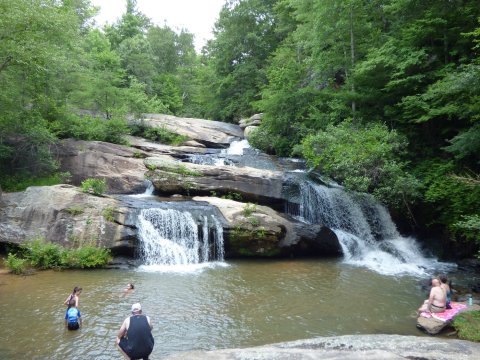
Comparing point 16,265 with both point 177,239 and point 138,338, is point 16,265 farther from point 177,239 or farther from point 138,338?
point 138,338

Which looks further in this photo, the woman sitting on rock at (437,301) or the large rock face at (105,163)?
the large rock face at (105,163)

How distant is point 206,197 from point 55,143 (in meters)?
8.96

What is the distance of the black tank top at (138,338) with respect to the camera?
5.50 metres

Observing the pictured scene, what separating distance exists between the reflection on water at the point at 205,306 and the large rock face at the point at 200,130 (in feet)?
45.3

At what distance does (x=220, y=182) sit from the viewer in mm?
Answer: 16516

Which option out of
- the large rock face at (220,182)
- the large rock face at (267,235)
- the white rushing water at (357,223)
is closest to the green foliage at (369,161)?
the white rushing water at (357,223)

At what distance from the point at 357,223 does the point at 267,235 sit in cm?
437

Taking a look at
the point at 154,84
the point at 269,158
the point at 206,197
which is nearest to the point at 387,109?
the point at 269,158

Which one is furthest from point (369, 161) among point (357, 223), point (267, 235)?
point (267, 235)

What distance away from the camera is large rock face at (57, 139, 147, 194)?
17672 mm

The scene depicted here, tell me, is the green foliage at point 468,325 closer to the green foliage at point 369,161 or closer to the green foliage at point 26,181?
the green foliage at point 369,161

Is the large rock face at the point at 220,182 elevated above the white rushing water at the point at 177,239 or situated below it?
above

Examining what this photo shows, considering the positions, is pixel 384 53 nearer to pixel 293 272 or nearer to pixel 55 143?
pixel 293 272

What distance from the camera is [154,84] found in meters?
37.5
